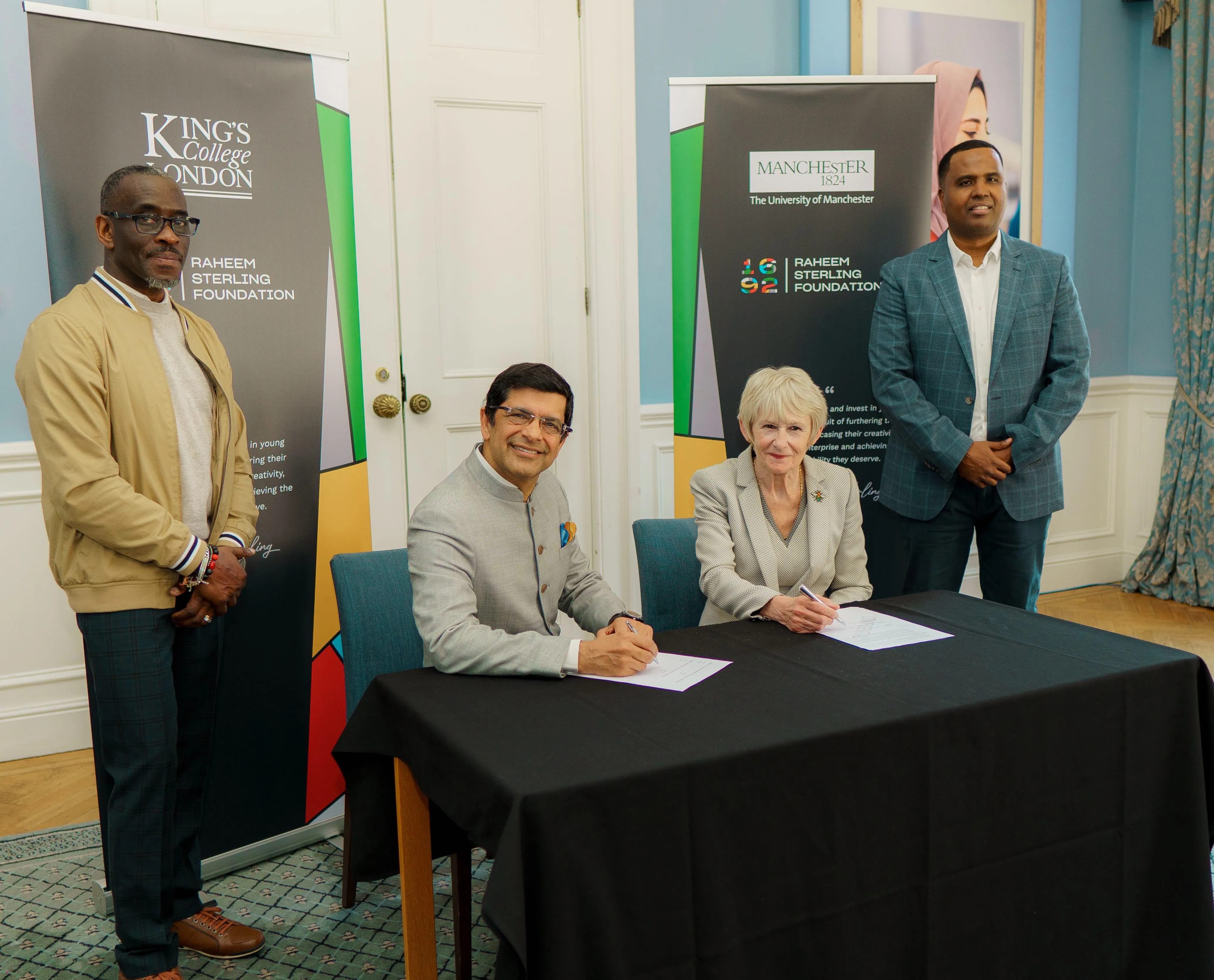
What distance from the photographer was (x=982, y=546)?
305 centimetres

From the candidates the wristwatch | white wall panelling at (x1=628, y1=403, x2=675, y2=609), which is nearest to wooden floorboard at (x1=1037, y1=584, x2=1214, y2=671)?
white wall panelling at (x1=628, y1=403, x2=675, y2=609)

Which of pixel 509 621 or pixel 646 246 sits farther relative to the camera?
pixel 646 246

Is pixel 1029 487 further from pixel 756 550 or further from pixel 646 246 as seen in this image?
pixel 646 246

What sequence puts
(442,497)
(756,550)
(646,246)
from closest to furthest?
(442,497) → (756,550) → (646,246)

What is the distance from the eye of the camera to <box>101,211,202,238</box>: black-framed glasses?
1.94 m

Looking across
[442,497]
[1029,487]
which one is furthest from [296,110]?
[1029,487]

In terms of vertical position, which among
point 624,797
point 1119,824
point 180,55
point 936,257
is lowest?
point 1119,824

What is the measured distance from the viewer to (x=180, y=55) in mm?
2330

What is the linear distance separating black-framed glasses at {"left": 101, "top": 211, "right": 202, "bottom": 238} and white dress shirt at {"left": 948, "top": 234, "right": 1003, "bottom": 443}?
2.09m

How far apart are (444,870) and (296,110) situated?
6.28 feet

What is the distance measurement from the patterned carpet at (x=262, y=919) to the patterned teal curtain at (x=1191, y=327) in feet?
12.5

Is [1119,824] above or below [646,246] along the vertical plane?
below

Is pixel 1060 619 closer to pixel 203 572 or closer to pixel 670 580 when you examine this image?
pixel 670 580

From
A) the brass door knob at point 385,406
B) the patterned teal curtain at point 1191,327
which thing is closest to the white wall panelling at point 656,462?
the brass door knob at point 385,406
